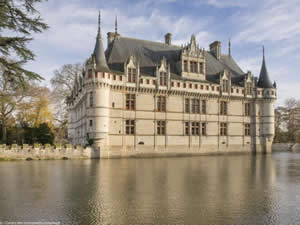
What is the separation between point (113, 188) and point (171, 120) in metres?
22.2

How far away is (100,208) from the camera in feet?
26.1

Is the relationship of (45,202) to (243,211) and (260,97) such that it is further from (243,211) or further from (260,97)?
(260,97)

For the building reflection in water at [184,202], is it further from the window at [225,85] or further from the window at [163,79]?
the window at [225,85]

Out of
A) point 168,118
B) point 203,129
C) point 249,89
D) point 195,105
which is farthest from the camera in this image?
point 249,89

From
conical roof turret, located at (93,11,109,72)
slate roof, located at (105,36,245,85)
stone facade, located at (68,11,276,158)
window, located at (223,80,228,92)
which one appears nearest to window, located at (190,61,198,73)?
stone facade, located at (68,11,276,158)

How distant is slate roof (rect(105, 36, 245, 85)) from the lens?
32.2 meters

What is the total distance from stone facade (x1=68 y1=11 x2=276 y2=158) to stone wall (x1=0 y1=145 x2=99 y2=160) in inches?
72.0

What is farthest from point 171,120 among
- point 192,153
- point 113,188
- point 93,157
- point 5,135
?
point 113,188

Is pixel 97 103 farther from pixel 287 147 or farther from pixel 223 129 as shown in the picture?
pixel 287 147

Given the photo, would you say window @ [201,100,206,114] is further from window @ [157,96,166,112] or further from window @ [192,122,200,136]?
window @ [157,96,166,112]

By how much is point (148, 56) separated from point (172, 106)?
699 centimetres

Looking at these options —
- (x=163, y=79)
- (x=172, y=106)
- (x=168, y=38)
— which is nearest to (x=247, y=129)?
(x=172, y=106)

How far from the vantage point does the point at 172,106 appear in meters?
32.9

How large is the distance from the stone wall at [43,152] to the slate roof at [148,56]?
9.73 m
